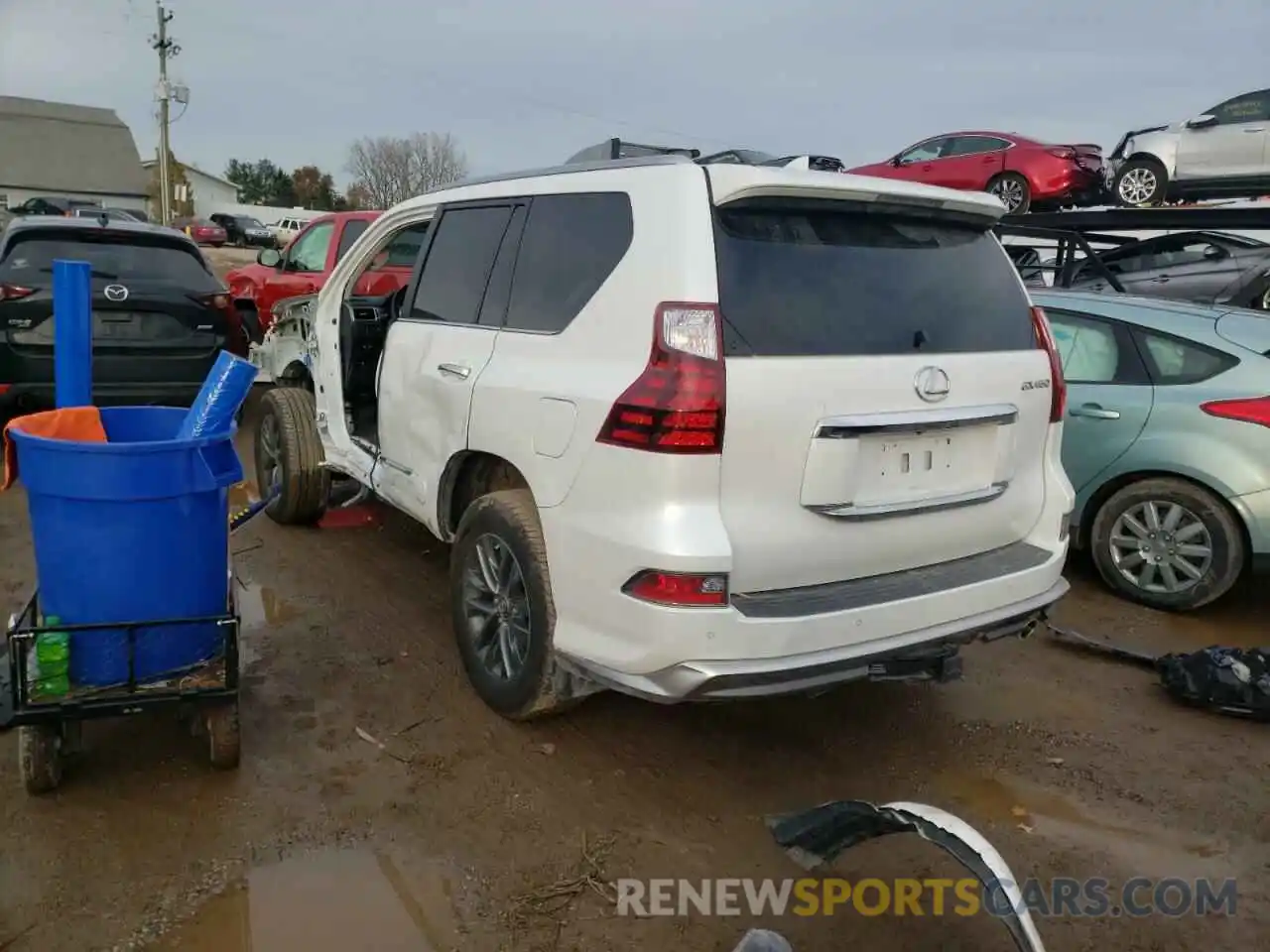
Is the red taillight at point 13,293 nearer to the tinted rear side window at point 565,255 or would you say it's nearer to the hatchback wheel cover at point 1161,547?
the tinted rear side window at point 565,255

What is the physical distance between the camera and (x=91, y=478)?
112 inches

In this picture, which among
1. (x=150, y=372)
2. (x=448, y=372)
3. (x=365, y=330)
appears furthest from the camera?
(x=150, y=372)

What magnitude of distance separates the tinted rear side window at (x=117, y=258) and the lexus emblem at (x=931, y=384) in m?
5.96

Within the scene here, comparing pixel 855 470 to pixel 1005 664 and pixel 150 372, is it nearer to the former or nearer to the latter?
pixel 1005 664

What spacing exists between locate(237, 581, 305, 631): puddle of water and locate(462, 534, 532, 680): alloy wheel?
52.4 inches

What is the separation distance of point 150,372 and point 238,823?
4940 mm

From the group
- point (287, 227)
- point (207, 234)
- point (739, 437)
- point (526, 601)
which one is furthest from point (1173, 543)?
point (287, 227)

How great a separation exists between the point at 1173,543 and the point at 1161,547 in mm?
61

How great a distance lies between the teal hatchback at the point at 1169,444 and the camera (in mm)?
4684

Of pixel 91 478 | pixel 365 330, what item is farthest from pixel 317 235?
pixel 91 478

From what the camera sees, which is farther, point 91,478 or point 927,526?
point 927,526

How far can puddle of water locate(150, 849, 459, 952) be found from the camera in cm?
246

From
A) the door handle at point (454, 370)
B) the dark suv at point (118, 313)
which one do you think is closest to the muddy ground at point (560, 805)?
the door handle at point (454, 370)

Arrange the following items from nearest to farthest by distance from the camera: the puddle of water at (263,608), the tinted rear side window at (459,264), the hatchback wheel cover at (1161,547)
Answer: the tinted rear side window at (459,264), the puddle of water at (263,608), the hatchback wheel cover at (1161,547)
